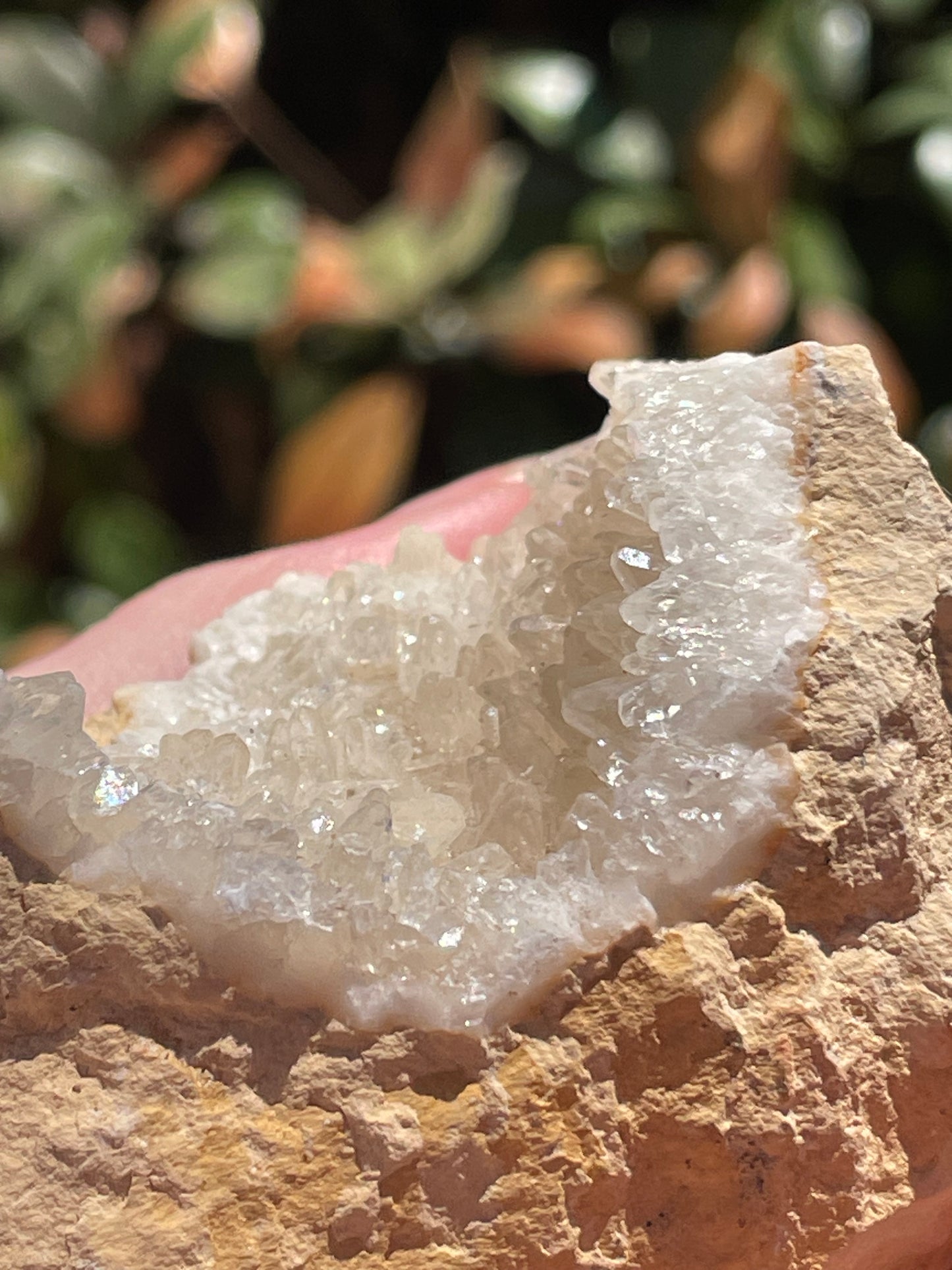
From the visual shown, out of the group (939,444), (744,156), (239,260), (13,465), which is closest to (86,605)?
(13,465)

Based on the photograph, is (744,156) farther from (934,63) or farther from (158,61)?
(158,61)

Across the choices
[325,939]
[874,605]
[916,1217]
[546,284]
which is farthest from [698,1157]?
[546,284]

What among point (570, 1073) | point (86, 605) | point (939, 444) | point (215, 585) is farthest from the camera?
point (86, 605)

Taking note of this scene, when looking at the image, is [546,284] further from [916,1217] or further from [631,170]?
[916,1217]

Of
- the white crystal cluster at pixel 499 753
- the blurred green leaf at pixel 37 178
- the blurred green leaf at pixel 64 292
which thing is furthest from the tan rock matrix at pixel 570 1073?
the blurred green leaf at pixel 37 178

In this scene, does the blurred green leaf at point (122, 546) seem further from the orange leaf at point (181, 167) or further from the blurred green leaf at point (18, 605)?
the orange leaf at point (181, 167)
